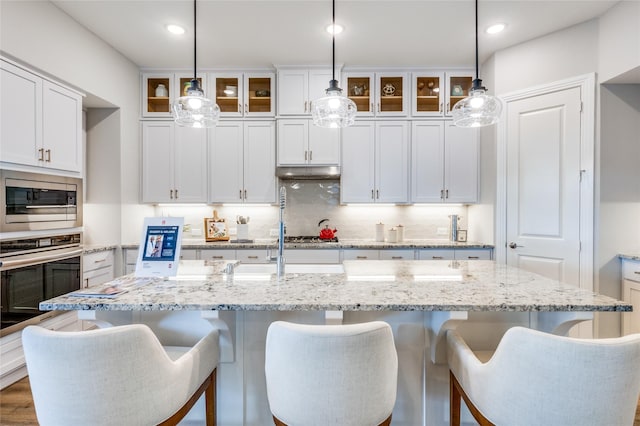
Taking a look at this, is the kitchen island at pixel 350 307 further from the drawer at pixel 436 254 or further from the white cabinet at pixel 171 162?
the white cabinet at pixel 171 162

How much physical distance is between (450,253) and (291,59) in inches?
107

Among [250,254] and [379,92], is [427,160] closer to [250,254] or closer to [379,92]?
[379,92]

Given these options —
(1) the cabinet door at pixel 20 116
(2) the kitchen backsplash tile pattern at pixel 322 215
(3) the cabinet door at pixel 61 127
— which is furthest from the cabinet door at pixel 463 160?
(1) the cabinet door at pixel 20 116

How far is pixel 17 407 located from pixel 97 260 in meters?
1.34

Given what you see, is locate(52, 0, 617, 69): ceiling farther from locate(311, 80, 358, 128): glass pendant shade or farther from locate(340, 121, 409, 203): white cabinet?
locate(311, 80, 358, 128): glass pendant shade

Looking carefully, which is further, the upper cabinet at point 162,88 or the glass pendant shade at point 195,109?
the upper cabinet at point 162,88

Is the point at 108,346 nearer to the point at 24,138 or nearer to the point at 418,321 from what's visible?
the point at 418,321

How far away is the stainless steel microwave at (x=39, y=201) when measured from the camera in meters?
2.19

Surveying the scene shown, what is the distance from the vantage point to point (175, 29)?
290cm

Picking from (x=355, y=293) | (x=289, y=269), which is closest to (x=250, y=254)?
(x=289, y=269)

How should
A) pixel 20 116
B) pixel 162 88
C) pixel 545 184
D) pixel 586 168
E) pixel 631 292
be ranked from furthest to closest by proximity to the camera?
pixel 162 88 < pixel 545 184 < pixel 586 168 < pixel 631 292 < pixel 20 116

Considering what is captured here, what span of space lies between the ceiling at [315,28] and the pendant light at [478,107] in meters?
1.15

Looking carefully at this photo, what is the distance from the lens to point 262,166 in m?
3.66

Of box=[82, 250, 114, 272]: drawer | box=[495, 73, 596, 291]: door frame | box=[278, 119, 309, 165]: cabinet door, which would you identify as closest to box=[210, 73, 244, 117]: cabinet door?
box=[278, 119, 309, 165]: cabinet door
